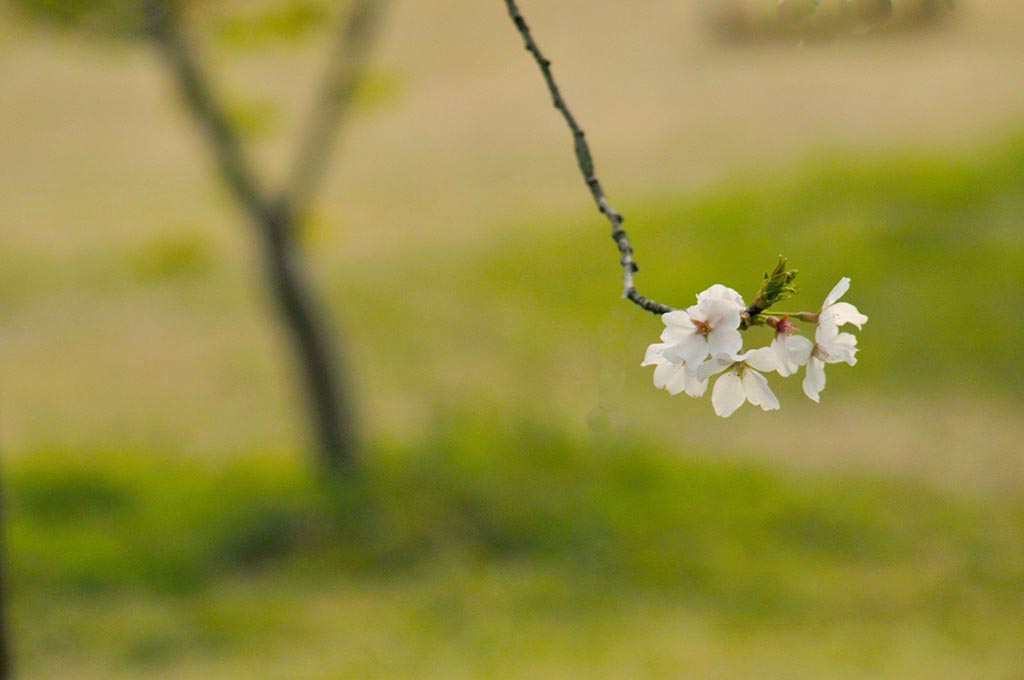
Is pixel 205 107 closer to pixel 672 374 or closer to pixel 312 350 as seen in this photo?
pixel 312 350

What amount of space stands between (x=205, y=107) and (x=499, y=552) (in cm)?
253

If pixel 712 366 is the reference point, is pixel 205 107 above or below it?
above

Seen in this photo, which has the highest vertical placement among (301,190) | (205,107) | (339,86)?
(339,86)

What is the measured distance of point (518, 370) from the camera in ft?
26.8

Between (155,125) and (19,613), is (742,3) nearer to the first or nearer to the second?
(155,125)

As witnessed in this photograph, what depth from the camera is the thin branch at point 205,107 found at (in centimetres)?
541

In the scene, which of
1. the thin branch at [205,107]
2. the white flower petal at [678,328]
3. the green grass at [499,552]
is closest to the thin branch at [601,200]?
the white flower petal at [678,328]

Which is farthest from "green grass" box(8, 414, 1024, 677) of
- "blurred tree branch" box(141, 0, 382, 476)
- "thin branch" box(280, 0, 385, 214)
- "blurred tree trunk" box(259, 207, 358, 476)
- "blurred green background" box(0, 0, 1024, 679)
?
"thin branch" box(280, 0, 385, 214)

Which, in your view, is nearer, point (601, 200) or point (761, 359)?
point (761, 359)

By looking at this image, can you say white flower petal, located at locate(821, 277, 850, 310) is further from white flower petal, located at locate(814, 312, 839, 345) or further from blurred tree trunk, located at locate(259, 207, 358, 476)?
blurred tree trunk, located at locate(259, 207, 358, 476)

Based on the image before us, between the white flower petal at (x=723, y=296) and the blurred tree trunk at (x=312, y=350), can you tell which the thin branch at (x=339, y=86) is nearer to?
the blurred tree trunk at (x=312, y=350)

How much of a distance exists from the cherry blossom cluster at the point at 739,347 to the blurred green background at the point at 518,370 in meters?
0.44

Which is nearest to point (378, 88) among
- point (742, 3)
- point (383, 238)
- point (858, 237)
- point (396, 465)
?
point (396, 465)

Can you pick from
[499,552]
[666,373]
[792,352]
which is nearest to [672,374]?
[666,373]
